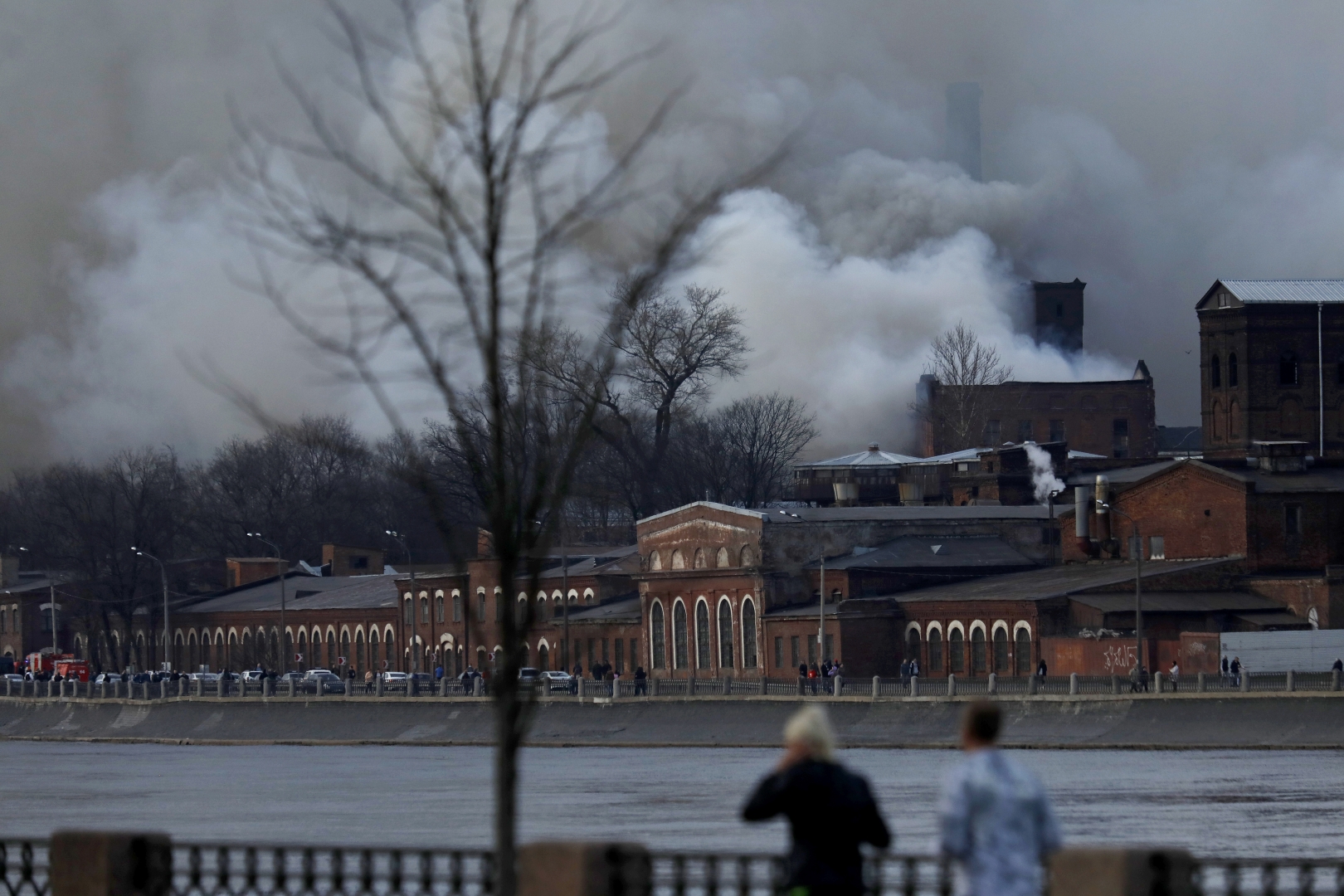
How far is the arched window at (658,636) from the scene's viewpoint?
93.3 meters

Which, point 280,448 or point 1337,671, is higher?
point 280,448

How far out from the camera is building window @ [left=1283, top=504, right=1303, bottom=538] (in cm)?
7975

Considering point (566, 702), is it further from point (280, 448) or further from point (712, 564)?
point (280, 448)

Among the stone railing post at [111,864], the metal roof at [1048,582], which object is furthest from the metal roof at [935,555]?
the stone railing post at [111,864]

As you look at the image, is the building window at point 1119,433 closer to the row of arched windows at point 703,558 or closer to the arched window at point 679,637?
the row of arched windows at point 703,558

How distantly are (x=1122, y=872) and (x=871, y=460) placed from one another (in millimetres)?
108289

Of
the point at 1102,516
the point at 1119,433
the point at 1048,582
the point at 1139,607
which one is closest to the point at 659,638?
the point at 1102,516

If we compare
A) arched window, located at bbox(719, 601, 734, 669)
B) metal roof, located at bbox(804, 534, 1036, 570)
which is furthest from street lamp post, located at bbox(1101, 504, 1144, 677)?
arched window, located at bbox(719, 601, 734, 669)

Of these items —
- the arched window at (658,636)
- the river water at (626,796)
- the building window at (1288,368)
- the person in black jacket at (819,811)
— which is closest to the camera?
the person in black jacket at (819,811)

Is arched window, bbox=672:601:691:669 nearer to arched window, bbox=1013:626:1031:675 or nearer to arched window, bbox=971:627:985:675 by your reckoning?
arched window, bbox=971:627:985:675

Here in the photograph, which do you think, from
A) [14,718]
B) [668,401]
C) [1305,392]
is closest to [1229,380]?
[1305,392]

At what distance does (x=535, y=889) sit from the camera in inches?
511

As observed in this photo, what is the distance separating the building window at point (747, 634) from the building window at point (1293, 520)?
2109cm

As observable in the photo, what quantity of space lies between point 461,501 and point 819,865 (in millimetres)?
109637
